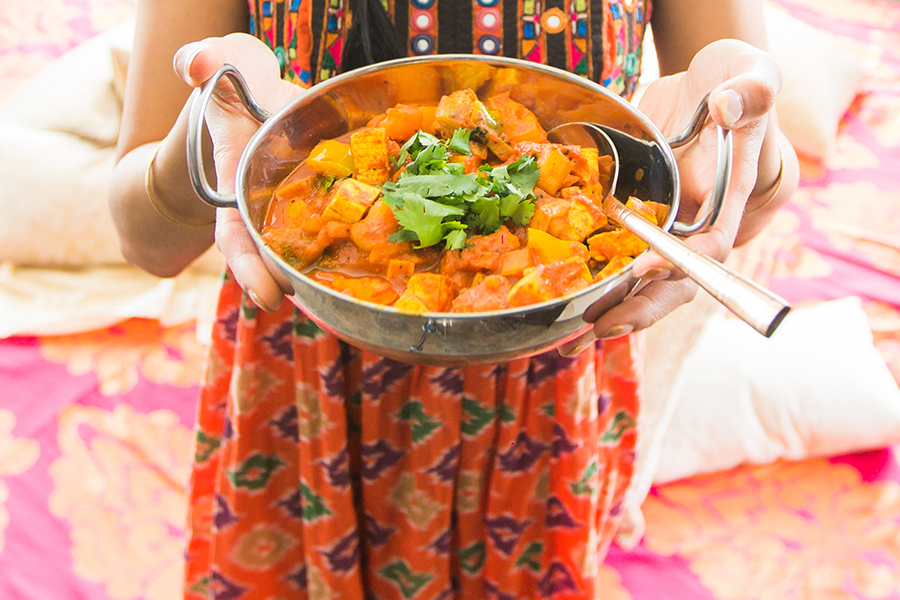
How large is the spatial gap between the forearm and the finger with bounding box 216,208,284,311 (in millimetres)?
145

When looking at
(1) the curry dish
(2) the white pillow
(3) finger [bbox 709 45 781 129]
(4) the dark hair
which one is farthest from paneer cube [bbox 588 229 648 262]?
(2) the white pillow

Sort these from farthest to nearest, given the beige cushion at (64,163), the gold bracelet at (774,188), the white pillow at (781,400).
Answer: the beige cushion at (64,163), the white pillow at (781,400), the gold bracelet at (774,188)

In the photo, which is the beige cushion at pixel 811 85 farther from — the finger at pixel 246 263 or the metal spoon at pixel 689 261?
the finger at pixel 246 263

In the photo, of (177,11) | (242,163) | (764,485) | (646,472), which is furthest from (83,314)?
(764,485)

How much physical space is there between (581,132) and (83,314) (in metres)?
1.32

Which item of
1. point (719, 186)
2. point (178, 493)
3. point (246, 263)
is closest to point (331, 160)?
point (246, 263)

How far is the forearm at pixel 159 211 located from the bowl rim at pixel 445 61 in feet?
0.52

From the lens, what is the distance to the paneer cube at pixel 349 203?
0.58 metres

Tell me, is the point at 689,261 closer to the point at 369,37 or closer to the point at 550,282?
the point at 550,282

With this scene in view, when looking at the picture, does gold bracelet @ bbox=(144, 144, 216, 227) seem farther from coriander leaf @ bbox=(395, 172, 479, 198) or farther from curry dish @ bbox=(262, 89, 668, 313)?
coriander leaf @ bbox=(395, 172, 479, 198)

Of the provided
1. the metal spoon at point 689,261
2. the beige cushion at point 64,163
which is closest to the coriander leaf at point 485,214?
the metal spoon at point 689,261

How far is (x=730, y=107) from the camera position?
1.67ft

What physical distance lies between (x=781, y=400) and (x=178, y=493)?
128 centimetres

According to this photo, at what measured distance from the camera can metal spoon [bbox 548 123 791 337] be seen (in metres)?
0.37
